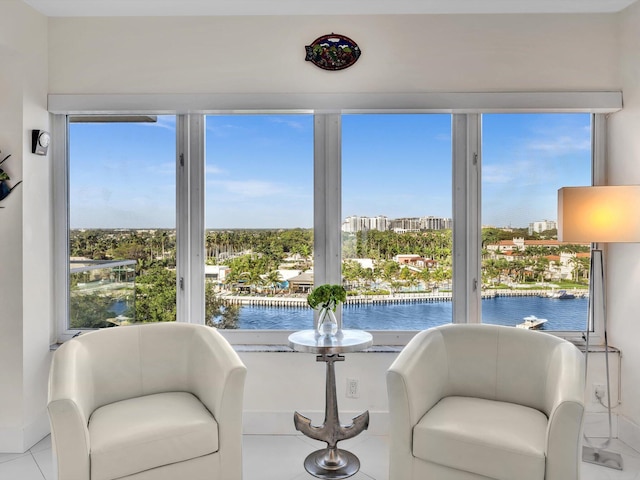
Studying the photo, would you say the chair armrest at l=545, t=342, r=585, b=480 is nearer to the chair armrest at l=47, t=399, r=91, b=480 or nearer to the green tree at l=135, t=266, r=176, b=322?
the chair armrest at l=47, t=399, r=91, b=480

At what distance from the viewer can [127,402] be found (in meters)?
2.12

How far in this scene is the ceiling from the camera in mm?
2598

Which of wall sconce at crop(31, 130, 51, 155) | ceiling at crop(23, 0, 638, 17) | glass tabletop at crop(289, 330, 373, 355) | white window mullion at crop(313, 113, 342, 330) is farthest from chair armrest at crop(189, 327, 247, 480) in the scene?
ceiling at crop(23, 0, 638, 17)

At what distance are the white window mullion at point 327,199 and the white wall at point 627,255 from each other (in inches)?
69.3

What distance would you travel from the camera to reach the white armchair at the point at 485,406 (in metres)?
1.69

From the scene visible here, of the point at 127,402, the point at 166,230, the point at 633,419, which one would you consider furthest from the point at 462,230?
the point at 127,402

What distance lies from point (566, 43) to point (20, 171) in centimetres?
347

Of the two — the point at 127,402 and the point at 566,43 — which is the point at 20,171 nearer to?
the point at 127,402

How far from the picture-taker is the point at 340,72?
277cm

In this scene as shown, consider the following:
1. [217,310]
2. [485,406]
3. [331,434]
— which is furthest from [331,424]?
[217,310]

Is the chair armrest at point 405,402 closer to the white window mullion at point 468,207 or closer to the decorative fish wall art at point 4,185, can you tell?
the white window mullion at point 468,207

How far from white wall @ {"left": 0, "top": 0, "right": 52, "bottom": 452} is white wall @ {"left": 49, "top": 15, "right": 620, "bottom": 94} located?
0.80 ft

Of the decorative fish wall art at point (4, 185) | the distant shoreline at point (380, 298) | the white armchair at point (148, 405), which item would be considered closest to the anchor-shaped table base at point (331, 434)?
the white armchair at point (148, 405)

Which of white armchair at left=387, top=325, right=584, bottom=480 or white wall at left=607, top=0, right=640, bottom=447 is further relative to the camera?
white wall at left=607, top=0, right=640, bottom=447
